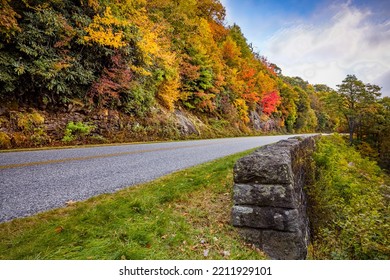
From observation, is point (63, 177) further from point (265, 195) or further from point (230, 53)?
point (230, 53)

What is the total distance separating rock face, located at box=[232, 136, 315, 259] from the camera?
7.55 ft

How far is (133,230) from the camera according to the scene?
2.19 metres

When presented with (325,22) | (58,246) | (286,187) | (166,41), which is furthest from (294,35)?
(166,41)

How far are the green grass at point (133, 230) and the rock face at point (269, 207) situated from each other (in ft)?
0.56

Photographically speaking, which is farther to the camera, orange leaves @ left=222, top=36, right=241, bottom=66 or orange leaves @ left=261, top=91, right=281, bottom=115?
orange leaves @ left=261, top=91, right=281, bottom=115

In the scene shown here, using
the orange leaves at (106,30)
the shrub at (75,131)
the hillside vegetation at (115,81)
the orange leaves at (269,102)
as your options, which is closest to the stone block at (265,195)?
the hillside vegetation at (115,81)

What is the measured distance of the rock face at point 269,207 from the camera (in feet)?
7.55

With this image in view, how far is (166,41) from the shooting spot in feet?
48.0

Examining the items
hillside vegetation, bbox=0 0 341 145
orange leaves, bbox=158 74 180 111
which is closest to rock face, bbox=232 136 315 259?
hillside vegetation, bbox=0 0 341 145

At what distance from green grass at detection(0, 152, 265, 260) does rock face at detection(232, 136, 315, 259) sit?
170 millimetres

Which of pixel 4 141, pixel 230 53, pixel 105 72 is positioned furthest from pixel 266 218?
pixel 230 53

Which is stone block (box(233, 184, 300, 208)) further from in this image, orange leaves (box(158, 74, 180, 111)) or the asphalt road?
orange leaves (box(158, 74, 180, 111))
